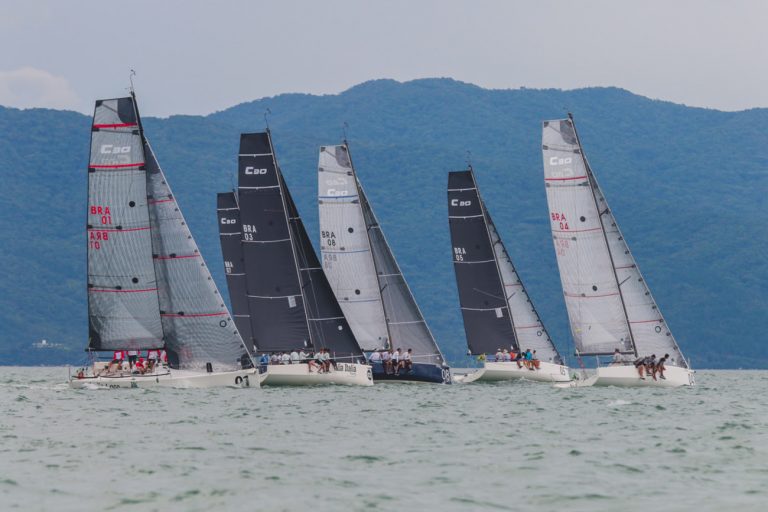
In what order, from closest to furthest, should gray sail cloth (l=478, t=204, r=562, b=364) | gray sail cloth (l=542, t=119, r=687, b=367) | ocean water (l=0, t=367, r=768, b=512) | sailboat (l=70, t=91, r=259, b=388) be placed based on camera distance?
1. ocean water (l=0, t=367, r=768, b=512)
2. sailboat (l=70, t=91, r=259, b=388)
3. gray sail cloth (l=542, t=119, r=687, b=367)
4. gray sail cloth (l=478, t=204, r=562, b=364)

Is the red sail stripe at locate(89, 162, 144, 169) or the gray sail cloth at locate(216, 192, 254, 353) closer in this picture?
the red sail stripe at locate(89, 162, 144, 169)

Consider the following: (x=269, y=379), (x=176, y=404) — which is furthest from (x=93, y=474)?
(x=269, y=379)

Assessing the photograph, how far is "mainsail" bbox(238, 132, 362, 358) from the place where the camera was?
5284 centimetres

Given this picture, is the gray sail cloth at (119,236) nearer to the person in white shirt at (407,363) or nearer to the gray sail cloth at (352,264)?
the gray sail cloth at (352,264)

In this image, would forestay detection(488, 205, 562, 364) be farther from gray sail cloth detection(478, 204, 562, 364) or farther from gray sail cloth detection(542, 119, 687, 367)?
gray sail cloth detection(542, 119, 687, 367)

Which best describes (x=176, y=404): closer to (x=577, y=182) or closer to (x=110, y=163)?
(x=110, y=163)

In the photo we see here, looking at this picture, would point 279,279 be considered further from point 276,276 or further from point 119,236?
point 119,236

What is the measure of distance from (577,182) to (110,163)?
17946mm

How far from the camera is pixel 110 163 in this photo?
49719mm

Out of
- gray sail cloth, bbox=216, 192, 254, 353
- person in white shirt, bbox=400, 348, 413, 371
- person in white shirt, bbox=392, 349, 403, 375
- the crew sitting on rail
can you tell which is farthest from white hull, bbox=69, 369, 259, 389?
the crew sitting on rail

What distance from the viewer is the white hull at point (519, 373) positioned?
59.2 meters

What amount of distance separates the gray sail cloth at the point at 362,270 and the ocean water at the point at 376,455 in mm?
13507

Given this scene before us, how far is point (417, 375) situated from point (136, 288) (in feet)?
39.0

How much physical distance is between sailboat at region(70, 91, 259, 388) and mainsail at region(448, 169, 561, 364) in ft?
47.8
